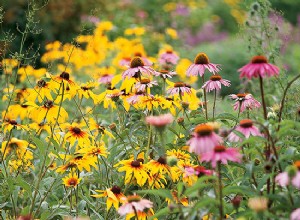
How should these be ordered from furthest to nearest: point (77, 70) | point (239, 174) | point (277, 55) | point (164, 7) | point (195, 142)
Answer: point (164, 7) → point (77, 70) → point (277, 55) → point (239, 174) → point (195, 142)

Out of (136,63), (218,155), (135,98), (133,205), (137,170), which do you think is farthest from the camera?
(136,63)

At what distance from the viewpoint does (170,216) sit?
2359 mm

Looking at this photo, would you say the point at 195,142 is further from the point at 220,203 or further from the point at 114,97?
the point at 114,97

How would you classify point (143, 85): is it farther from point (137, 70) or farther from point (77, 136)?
point (77, 136)

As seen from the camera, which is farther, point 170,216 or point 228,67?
point 228,67

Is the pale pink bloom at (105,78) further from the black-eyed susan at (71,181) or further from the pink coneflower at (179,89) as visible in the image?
the black-eyed susan at (71,181)

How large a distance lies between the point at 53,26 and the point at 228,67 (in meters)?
2.27

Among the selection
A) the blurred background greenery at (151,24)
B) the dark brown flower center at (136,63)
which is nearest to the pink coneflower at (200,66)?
the dark brown flower center at (136,63)

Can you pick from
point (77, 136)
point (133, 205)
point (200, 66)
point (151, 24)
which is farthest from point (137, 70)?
point (151, 24)

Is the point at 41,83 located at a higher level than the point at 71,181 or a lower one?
higher

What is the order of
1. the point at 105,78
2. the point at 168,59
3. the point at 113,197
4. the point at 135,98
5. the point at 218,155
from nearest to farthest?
the point at 218,155
the point at 113,197
the point at 135,98
the point at 105,78
the point at 168,59

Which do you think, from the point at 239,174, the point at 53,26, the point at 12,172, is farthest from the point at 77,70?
the point at 239,174

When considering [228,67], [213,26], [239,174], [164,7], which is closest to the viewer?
[239,174]

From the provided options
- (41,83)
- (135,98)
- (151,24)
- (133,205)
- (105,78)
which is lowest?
(133,205)
